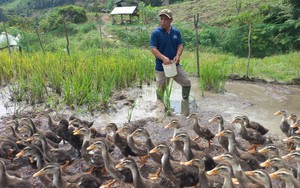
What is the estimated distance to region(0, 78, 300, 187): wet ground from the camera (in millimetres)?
7172

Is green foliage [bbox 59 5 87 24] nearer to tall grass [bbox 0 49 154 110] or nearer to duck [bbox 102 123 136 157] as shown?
tall grass [bbox 0 49 154 110]

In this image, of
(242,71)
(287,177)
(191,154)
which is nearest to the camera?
(287,177)

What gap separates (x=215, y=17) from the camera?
26.8 meters

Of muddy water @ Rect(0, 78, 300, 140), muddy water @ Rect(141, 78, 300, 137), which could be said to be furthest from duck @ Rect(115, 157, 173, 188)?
muddy water @ Rect(141, 78, 300, 137)

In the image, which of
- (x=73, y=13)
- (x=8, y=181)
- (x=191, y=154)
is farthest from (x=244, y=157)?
(x=73, y=13)

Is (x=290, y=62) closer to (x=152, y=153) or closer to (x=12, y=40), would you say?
(x=152, y=153)

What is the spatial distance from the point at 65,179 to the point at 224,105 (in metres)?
5.14

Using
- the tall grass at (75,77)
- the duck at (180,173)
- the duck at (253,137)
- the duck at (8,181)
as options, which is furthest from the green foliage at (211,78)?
the duck at (8,181)

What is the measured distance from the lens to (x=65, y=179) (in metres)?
4.61

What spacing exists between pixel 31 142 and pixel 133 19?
1099 inches

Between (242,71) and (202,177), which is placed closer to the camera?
(202,177)

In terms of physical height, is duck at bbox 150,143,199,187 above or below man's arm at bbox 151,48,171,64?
below

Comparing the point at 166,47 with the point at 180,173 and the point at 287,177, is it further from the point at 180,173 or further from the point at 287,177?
the point at 287,177

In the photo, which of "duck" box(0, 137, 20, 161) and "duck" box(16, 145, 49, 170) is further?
"duck" box(0, 137, 20, 161)
